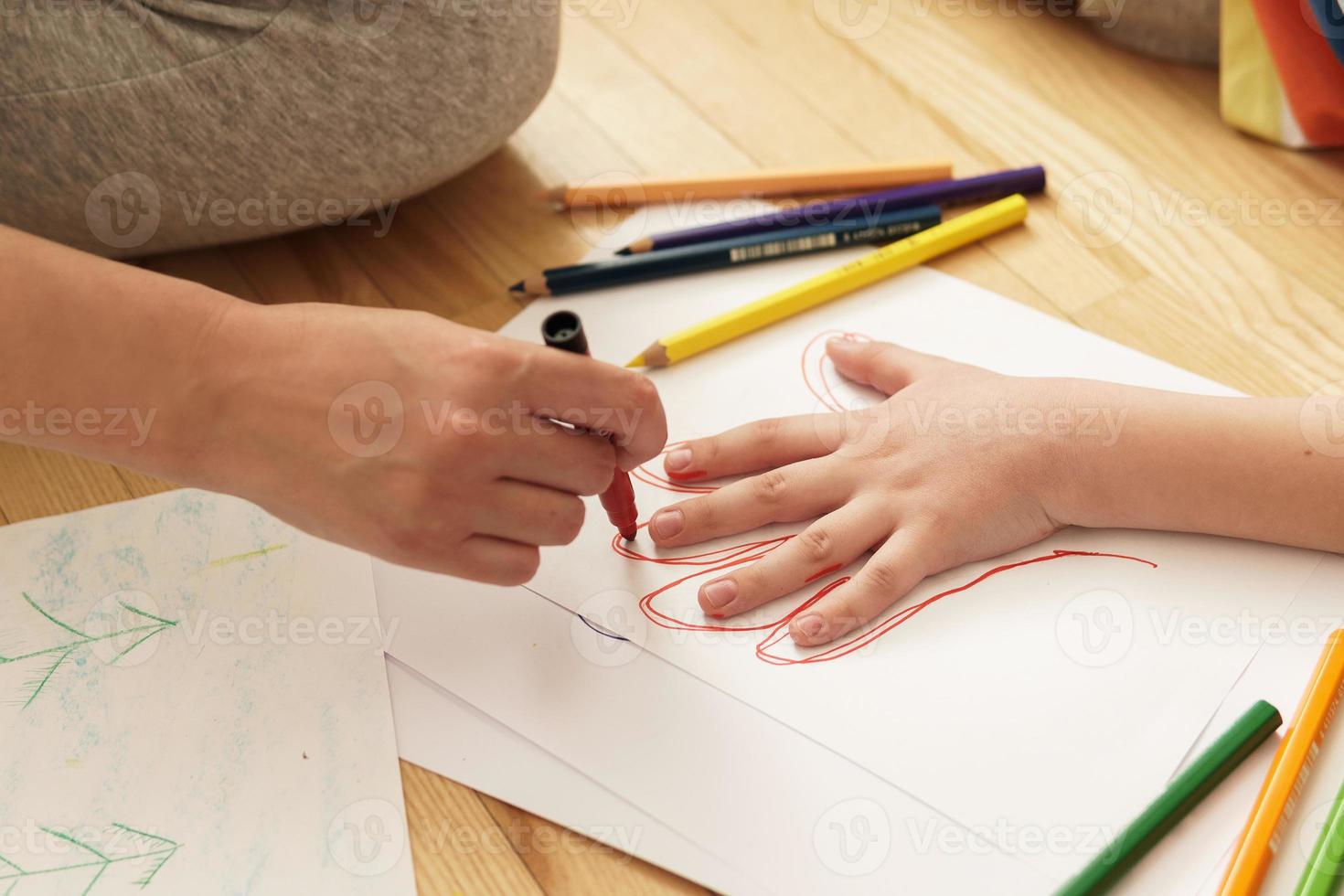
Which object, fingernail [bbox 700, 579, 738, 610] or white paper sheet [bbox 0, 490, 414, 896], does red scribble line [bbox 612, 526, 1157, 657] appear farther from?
white paper sheet [bbox 0, 490, 414, 896]

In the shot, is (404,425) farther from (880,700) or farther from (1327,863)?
(1327,863)

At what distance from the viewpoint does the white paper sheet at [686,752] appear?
477mm

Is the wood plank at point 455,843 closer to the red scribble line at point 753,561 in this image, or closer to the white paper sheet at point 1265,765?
the red scribble line at point 753,561

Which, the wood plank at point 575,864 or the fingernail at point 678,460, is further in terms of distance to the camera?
the fingernail at point 678,460

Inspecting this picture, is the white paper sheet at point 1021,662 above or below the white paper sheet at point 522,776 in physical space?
above

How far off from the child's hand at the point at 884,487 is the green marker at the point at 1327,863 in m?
0.18

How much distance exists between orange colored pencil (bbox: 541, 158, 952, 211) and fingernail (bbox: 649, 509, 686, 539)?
0.92 ft

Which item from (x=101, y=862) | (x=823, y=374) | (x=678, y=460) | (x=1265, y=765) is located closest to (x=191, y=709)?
(x=101, y=862)

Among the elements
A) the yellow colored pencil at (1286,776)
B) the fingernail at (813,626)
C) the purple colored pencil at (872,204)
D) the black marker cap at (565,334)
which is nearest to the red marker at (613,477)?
the black marker cap at (565,334)

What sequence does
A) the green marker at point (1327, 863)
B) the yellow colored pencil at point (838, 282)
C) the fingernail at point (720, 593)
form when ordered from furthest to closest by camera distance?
1. the yellow colored pencil at point (838, 282)
2. the fingernail at point (720, 593)
3. the green marker at point (1327, 863)

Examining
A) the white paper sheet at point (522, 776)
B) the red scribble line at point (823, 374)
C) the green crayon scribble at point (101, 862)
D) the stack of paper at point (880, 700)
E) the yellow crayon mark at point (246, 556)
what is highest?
the red scribble line at point (823, 374)

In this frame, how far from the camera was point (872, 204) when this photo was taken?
29.2 inches

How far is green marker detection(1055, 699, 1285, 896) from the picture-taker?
46 centimetres

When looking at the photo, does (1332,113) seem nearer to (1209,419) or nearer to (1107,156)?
(1107,156)
